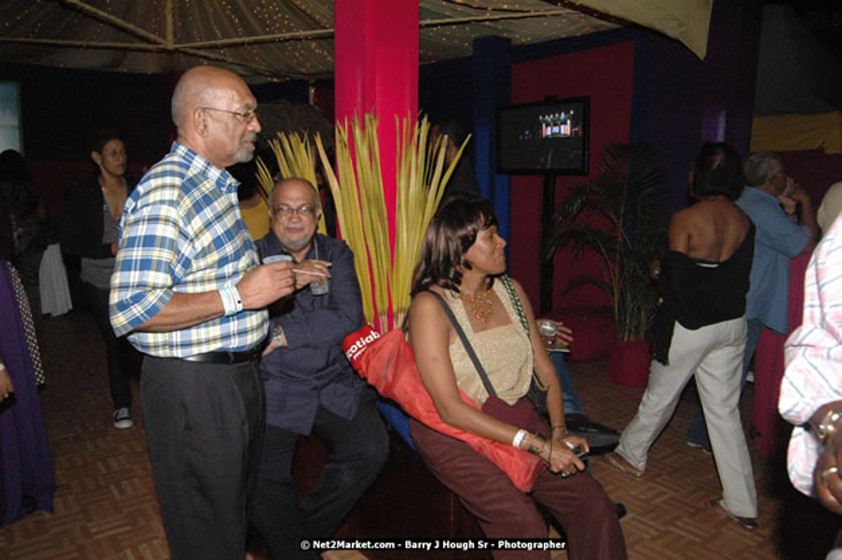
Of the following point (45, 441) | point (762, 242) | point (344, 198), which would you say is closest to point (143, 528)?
point (45, 441)

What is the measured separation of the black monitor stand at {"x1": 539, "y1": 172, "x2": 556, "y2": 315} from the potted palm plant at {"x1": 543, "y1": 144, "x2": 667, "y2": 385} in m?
0.10

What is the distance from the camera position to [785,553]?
2564 millimetres

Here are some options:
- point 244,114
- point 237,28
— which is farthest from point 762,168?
point 237,28

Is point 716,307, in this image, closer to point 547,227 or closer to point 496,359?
point 496,359

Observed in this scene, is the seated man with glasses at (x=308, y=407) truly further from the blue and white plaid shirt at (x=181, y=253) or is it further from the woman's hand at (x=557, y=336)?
the woman's hand at (x=557, y=336)

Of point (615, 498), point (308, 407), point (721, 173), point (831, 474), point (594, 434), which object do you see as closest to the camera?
point (831, 474)

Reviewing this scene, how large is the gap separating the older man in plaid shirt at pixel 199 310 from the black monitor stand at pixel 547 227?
3635 mm

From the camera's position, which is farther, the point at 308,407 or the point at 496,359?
the point at 308,407

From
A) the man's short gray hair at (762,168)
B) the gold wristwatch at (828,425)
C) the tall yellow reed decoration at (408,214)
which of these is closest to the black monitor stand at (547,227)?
the man's short gray hair at (762,168)

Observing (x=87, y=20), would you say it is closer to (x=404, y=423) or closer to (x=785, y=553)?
(x=404, y=423)

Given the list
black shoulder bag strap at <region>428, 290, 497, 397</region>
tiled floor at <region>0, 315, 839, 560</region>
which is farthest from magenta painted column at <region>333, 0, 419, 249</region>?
tiled floor at <region>0, 315, 839, 560</region>

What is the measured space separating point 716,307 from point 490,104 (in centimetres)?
413

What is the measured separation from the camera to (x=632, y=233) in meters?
4.83

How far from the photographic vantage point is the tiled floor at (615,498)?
256 cm
